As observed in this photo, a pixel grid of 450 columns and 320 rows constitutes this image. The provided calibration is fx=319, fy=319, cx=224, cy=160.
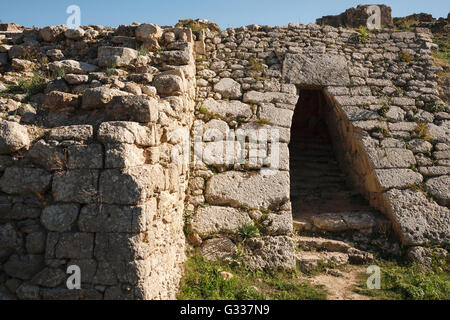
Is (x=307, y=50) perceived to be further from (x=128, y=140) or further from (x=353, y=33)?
(x=128, y=140)

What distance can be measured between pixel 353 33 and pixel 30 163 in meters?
6.26

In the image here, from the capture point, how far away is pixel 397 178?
5090 millimetres

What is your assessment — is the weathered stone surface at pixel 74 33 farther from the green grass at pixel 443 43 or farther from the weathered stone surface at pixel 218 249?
the green grass at pixel 443 43

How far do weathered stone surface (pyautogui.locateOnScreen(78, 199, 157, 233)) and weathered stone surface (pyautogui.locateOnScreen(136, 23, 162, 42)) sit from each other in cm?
335

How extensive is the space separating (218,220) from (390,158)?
303 centimetres

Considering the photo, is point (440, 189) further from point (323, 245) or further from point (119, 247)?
point (119, 247)

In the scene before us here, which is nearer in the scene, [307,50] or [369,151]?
[369,151]

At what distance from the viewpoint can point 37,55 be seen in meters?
4.99

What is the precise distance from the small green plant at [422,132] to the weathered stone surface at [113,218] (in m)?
4.87

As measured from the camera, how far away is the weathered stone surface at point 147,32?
16.9ft

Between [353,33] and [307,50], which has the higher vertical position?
[353,33]

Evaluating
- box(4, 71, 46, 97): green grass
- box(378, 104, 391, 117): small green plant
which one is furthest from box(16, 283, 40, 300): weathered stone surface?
Answer: box(378, 104, 391, 117): small green plant

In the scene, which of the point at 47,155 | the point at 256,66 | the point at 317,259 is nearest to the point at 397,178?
the point at 317,259
